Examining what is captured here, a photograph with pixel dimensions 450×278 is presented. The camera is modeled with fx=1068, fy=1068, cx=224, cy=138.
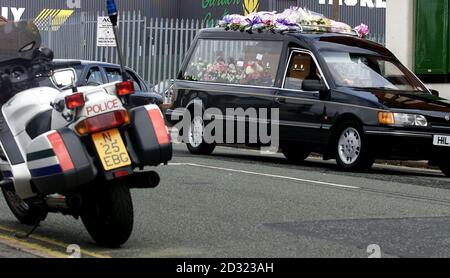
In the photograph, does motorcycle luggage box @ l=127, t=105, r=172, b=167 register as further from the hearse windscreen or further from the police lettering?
the hearse windscreen

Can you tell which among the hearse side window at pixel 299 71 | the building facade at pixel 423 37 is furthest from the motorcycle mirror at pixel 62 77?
the building facade at pixel 423 37

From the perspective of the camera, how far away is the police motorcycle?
24.6 ft

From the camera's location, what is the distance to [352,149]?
48.5ft

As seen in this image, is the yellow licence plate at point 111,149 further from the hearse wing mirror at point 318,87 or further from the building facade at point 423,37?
the building facade at point 423,37

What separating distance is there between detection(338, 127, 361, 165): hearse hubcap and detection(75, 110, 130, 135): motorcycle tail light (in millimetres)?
7514

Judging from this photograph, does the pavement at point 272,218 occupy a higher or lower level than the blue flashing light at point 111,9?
lower

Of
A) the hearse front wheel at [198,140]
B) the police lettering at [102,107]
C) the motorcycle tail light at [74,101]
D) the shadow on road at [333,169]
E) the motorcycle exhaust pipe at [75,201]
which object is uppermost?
the motorcycle tail light at [74,101]

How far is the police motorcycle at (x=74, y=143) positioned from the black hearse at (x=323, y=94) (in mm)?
6961

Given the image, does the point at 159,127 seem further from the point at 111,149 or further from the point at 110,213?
the point at 110,213

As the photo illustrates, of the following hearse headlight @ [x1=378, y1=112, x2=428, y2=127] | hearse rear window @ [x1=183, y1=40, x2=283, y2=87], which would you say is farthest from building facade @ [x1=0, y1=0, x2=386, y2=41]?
hearse headlight @ [x1=378, y1=112, x2=428, y2=127]

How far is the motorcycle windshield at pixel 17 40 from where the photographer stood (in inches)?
328

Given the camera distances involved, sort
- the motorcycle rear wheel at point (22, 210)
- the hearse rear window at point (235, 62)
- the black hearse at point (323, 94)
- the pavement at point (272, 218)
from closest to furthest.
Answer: the pavement at point (272, 218) < the motorcycle rear wheel at point (22, 210) < the black hearse at point (323, 94) < the hearse rear window at point (235, 62)

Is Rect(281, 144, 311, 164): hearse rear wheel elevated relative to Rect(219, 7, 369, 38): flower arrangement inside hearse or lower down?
lower down

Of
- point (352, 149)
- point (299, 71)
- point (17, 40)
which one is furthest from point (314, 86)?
point (17, 40)
